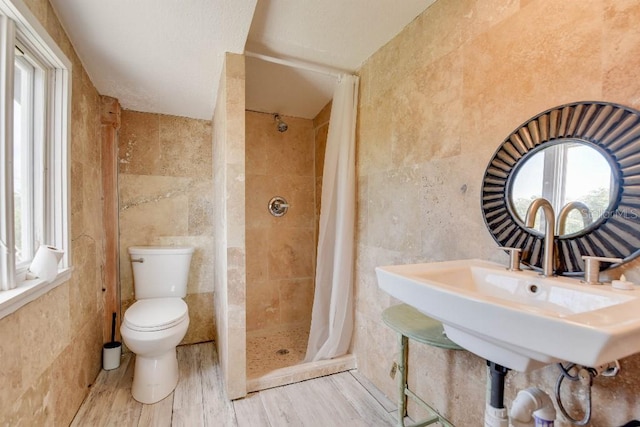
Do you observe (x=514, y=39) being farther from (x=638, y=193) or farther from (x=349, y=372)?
(x=349, y=372)

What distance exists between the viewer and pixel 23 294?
101 centimetres

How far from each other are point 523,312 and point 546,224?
0.49 meters

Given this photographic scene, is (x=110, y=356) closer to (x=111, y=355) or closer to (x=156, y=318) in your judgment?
(x=111, y=355)

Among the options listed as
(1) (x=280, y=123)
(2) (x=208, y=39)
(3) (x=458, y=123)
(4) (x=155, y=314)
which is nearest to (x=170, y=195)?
(4) (x=155, y=314)

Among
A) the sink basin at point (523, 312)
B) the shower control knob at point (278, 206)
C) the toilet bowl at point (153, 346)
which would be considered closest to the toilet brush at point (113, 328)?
the toilet bowl at point (153, 346)

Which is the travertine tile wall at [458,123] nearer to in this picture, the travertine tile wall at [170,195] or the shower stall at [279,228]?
the shower stall at [279,228]

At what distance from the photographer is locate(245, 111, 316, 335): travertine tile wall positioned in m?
2.67

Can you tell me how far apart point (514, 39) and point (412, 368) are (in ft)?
5.25

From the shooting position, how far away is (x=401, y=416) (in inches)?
52.5

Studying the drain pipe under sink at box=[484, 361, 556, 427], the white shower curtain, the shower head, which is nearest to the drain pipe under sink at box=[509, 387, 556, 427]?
the drain pipe under sink at box=[484, 361, 556, 427]

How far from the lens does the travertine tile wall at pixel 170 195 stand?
233 centimetres

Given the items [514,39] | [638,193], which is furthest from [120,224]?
[638,193]

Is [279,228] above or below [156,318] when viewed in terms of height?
above

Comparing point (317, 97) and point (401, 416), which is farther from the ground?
point (317, 97)
